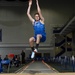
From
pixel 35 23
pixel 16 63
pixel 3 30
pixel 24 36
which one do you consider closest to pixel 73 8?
pixel 24 36

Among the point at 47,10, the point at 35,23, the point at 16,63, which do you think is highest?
the point at 47,10

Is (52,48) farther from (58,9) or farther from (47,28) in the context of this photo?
(58,9)

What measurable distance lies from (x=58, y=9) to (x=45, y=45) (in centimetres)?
698

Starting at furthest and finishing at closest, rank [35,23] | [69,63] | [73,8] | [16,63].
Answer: [73,8] → [16,63] → [69,63] → [35,23]

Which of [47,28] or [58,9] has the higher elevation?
[58,9]

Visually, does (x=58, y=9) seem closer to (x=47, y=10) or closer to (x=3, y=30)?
(x=47, y=10)

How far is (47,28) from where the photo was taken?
49875mm

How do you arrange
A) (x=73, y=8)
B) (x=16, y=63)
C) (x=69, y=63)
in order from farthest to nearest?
1. (x=73, y=8)
2. (x=16, y=63)
3. (x=69, y=63)

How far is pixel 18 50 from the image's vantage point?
49750 mm

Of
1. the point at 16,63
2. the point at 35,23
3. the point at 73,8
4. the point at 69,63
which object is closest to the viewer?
the point at 35,23

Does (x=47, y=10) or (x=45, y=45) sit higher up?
(x=47, y=10)

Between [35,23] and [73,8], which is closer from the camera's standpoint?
[35,23]

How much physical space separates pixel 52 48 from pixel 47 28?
12.3ft

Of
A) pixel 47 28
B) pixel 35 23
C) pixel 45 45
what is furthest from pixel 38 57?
pixel 35 23
